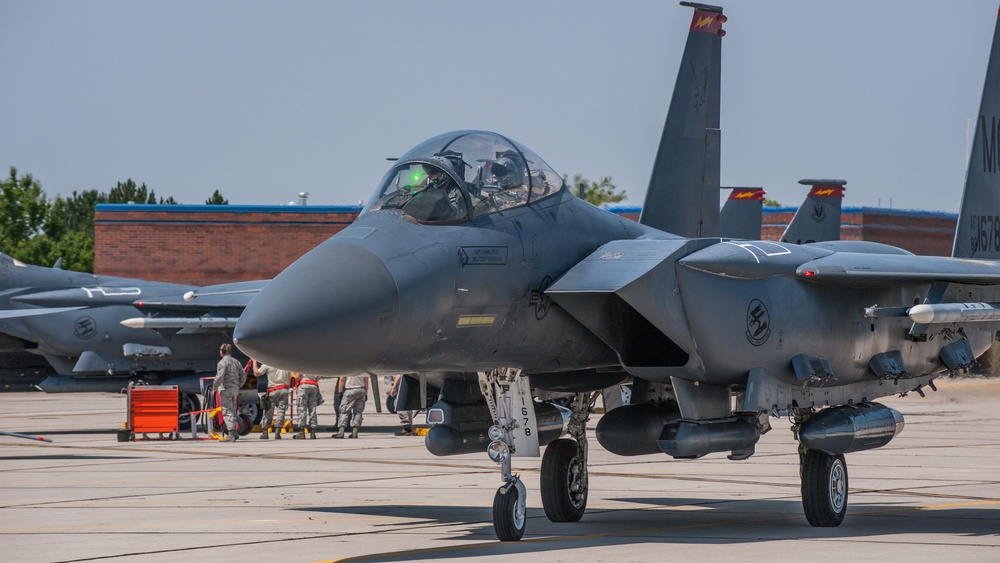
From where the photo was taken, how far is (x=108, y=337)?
84.6 feet

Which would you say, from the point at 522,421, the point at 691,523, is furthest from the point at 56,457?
the point at 522,421

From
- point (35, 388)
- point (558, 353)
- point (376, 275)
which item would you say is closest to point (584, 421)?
point (558, 353)

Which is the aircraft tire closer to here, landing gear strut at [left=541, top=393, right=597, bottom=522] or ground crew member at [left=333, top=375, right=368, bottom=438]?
ground crew member at [left=333, top=375, right=368, bottom=438]

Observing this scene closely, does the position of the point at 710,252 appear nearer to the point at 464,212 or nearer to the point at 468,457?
the point at 464,212

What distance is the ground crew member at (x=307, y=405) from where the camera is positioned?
23125 mm

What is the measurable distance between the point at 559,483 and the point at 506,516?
7.19 ft

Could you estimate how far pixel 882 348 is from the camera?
39.5 feet

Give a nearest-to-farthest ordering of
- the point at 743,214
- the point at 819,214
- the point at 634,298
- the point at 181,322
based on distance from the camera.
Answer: the point at 634,298, the point at 181,322, the point at 743,214, the point at 819,214

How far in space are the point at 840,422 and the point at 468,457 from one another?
8.57m

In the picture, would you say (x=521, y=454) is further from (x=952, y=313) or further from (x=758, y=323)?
(x=952, y=313)

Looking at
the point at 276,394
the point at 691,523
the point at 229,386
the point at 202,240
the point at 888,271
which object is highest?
the point at 202,240

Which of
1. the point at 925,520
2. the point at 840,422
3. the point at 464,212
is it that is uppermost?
the point at 464,212

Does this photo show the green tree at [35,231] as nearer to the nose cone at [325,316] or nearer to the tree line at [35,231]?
the tree line at [35,231]

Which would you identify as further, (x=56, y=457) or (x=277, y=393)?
(x=277, y=393)
